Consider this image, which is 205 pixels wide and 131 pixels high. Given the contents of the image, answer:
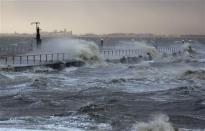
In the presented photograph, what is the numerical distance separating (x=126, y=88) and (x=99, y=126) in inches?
463

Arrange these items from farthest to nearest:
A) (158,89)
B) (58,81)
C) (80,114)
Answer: (58,81) → (158,89) → (80,114)

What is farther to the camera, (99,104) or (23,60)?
(23,60)

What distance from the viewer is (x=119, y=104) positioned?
19.7 m

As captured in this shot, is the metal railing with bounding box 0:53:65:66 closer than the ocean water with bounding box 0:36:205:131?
No

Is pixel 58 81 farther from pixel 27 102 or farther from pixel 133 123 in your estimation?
pixel 133 123

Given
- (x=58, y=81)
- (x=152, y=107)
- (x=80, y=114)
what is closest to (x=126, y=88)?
(x=58, y=81)

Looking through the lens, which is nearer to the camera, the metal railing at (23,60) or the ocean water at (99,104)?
the ocean water at (99,104)

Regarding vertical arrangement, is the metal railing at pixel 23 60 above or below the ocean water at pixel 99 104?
below

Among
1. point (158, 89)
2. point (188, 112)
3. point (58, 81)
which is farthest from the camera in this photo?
point (58, 81)

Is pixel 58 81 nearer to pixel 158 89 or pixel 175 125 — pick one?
pixel 158 89

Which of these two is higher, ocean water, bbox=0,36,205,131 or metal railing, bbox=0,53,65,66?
ocean water, bbox=0,36,205,131

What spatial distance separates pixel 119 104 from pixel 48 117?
4.44 m

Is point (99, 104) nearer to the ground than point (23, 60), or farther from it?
farther from it

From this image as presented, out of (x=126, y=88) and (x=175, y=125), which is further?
(x=126, y=88)
